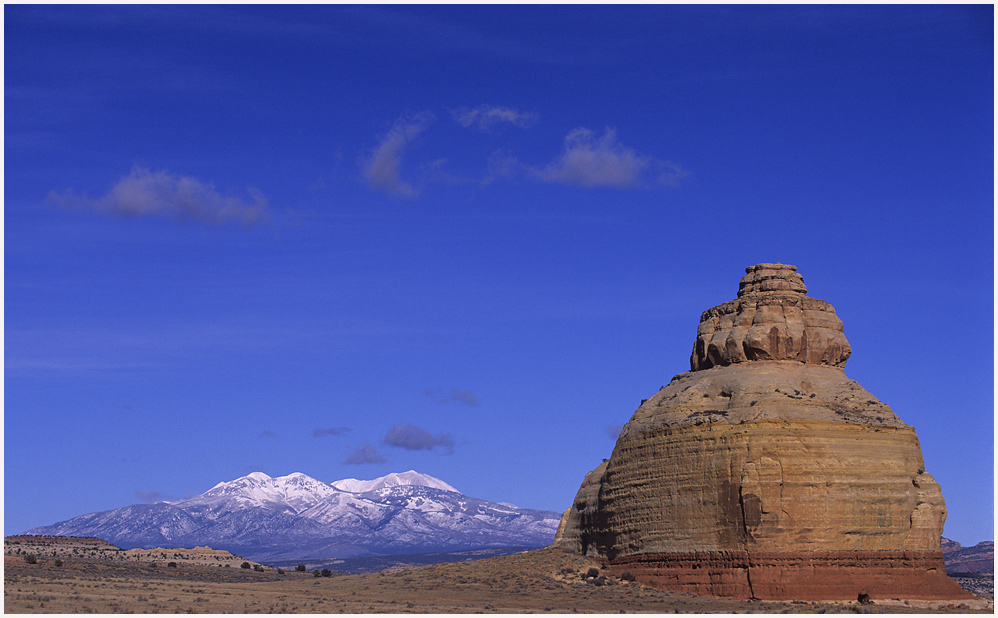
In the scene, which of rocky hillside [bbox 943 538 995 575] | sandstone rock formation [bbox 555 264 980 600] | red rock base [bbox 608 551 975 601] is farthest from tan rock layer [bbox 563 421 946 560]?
rocky hillside [bbox 943 538 995 575]

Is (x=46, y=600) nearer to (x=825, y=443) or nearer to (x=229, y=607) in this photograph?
(x=229, y=607)

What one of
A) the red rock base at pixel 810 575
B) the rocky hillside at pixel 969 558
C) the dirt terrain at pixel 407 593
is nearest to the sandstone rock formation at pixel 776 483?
the red rock base at pixel 810 575

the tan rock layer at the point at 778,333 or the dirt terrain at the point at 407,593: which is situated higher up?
the tan rock layer at the point at 778,333

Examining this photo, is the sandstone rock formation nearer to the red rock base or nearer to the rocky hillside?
the red rock base

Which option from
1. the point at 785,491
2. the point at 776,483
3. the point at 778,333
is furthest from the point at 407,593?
the point at 778,333

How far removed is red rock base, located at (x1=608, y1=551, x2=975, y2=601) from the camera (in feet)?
187

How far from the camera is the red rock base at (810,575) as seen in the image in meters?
56.9

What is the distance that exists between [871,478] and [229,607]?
2953 centimetres

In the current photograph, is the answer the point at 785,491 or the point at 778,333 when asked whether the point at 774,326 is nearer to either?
the point at 778,333

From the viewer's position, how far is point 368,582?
69.2m

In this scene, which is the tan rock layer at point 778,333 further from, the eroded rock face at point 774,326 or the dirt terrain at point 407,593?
the dirt terrain at point 407,593

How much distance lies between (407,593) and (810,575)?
19263 mm

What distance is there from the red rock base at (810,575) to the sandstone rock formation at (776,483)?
5 cm

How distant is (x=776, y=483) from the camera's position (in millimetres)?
57688
